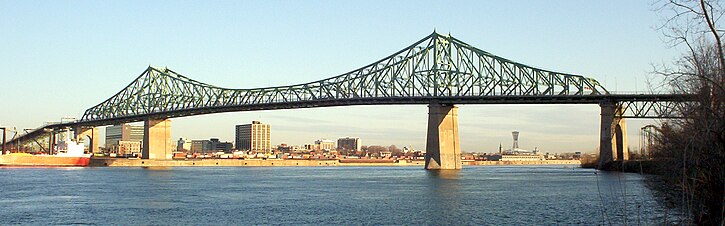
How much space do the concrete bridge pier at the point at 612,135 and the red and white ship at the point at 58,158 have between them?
234ft

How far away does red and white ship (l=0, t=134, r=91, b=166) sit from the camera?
360 feet

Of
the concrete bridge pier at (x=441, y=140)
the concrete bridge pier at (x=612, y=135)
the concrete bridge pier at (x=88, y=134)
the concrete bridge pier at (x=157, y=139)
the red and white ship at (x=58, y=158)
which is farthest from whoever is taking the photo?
the concrete bridge pier at (x=88, y=134)

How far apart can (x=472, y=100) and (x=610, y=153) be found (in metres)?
16.3

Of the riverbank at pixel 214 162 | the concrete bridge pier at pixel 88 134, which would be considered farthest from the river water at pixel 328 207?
the concrete bridge pier at pixel 88 134

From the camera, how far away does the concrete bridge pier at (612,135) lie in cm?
8099

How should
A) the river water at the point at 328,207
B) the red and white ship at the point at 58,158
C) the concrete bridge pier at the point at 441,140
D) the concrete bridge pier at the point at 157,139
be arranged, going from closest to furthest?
the river water at the point at 328,207 → the concrete bridge pier at the point at 441,140 → the red and white ship at the point at 58,158 → the concrete bridge pier at the point at 157,139

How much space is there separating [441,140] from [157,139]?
5117 centimetres

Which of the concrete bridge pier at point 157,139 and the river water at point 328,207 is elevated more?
the concrete bridge pier at point 157,139

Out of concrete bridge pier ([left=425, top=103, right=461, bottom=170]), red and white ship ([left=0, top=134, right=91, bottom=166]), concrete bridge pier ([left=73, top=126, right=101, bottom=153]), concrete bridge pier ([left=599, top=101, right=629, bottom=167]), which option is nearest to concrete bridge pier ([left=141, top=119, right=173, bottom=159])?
red and white ship ([left=0, top=134, right=91, bottom=166])

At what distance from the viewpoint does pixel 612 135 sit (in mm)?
80500

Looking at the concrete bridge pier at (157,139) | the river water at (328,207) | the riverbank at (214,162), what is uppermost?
the concrete bridge pier at (157,139)

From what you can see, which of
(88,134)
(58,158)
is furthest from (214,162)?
(58,158)

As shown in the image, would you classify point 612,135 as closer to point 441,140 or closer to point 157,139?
point 441,140

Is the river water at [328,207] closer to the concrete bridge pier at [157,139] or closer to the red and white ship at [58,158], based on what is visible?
the red and white ship at [58,158]
